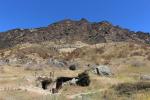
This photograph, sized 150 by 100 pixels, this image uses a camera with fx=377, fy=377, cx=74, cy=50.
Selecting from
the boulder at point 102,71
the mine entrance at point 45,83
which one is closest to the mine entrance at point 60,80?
the mine entrance at point 45,83

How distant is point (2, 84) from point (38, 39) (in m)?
125

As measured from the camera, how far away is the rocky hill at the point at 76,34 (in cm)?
16150

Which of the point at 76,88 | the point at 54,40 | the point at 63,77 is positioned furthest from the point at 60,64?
the point at 54,40

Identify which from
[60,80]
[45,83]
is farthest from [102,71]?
[45,83]

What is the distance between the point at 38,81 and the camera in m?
47.3

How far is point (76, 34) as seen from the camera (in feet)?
545

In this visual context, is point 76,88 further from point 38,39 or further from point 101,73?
point 38,39

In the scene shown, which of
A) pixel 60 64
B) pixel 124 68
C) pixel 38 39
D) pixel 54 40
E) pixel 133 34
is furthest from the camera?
pixel 133 34

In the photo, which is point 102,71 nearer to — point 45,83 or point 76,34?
point 45,83

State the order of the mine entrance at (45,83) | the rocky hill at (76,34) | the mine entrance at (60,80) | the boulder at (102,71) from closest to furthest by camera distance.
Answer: the mine entrance at (60,80) → the mine entrance at (45,83) → the boulder at (102,71) → the rocky hill at (76,34)

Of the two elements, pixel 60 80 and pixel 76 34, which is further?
pixel 76 34

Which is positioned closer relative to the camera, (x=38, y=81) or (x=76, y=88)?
(x=76, y=88)

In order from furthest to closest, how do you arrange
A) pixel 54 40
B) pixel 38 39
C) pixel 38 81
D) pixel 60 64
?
pixel 38 39 → pixel 54 40 → pixel 60 64 → pixel 38 81

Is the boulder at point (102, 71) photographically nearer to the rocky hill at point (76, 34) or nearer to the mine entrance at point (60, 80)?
the mine entrance at point (60, 80)
